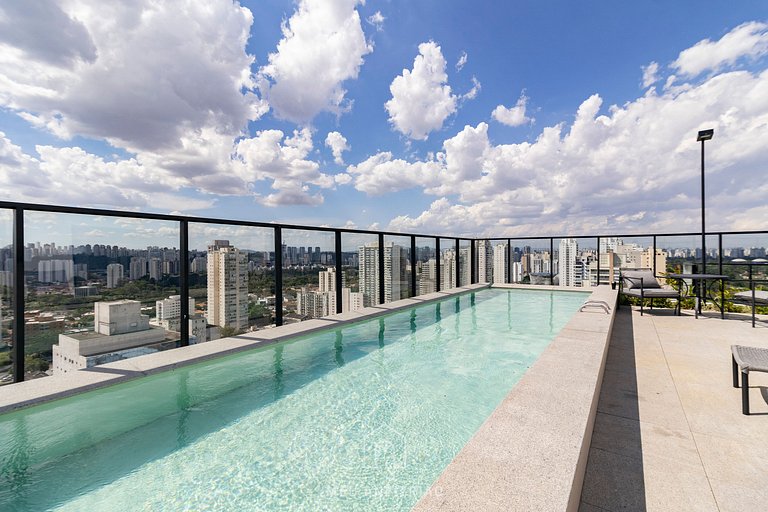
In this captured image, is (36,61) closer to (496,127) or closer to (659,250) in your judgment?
(496,127)

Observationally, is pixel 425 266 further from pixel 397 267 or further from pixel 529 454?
pixel 529 454

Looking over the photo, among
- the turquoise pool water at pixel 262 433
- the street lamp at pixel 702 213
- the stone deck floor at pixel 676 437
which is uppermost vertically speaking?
the street lamp at pixel 702 213

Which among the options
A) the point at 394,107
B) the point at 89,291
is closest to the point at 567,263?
the point at 394,107

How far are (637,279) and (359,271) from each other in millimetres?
4863

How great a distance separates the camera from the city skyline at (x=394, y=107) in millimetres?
4844

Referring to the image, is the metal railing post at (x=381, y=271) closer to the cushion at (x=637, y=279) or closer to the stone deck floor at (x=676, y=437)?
the stone deck floor at (x=676, y=437)

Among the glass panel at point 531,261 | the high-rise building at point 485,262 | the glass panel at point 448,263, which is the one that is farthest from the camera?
the high-rise building at point 485,262

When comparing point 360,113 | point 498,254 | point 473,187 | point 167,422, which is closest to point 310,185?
point 360,113

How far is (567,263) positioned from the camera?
8664 mm

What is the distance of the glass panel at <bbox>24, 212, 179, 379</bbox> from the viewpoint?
2.55 metres

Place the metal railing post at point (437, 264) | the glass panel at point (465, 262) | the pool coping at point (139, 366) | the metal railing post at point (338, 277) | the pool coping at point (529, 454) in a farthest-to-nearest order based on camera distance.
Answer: the glass panel at point (465, 262)
the metal railing post at point (437, 264)
the metal railing post at point (338, 277)
the pool coping at point (139, 366)
the pool coping at point (529, 454)

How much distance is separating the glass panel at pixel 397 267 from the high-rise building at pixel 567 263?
15.1 feet

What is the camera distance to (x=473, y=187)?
1062 cm

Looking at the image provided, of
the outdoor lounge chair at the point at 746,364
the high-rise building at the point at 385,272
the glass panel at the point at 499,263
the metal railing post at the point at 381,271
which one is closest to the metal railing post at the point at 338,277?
the high-rise building at the point at 385,272
